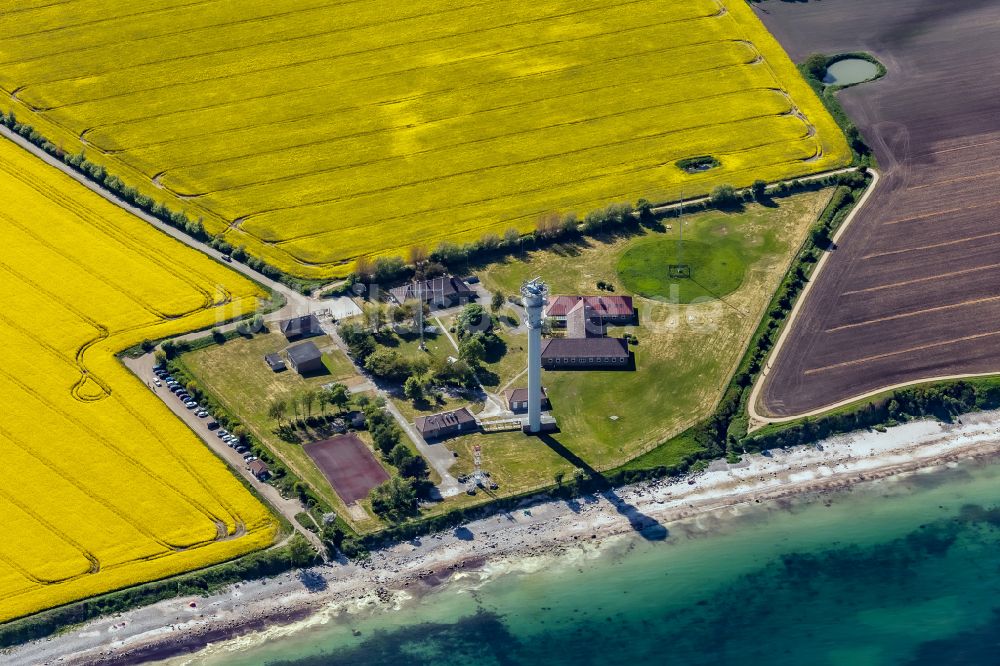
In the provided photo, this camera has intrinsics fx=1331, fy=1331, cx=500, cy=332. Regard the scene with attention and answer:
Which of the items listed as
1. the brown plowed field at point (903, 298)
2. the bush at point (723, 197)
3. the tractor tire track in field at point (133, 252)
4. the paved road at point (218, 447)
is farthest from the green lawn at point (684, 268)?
the paved road at point (218, 447)

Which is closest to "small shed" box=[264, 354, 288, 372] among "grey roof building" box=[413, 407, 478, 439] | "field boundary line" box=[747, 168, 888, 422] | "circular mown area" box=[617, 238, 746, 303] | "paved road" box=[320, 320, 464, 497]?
"paved road" box=[320, 320, 464, 497]

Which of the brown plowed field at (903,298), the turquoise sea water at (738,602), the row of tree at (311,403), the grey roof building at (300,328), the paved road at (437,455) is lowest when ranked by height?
the turquoise sea water at (738,602)

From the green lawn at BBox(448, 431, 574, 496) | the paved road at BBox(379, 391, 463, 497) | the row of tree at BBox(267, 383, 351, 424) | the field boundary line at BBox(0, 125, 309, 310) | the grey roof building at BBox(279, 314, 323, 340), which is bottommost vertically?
the green lawn at BBox(448, 431, 574, 496)

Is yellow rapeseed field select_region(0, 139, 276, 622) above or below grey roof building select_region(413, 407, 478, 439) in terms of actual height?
above

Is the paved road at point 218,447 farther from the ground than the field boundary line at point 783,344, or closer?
farther from the ground

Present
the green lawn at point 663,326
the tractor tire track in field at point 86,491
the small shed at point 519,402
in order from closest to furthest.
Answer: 1. the tractor tire track in field at point 86,491
2. the green lawn at point 663,326
3. the small shed at point 519,402

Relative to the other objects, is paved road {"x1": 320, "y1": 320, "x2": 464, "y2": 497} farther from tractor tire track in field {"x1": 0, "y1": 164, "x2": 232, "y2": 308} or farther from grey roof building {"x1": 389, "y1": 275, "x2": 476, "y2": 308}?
tractor tire track in field {"x1": 0, "y1": 164, "x2": 232, "y2": 308}

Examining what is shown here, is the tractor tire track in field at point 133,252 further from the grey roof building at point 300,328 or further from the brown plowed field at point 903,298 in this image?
the brown plowed field at point 903,298
